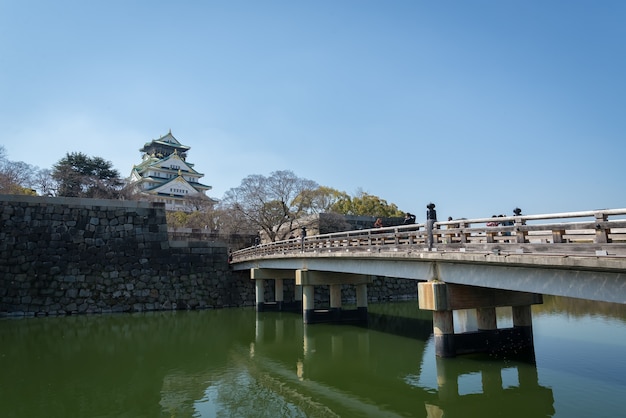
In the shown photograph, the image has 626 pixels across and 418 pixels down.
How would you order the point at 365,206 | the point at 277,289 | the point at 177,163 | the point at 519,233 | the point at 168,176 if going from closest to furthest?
the point at 519,233 < the point at 277,289 < the point at 365,206 < the point at 168,176 < the point at 177,163

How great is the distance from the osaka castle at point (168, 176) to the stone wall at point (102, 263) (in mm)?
31021

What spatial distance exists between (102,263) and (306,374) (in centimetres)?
2034

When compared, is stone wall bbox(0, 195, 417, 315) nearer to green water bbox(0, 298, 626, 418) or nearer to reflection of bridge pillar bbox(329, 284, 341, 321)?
green water bbox(0, 298, 626, 418)

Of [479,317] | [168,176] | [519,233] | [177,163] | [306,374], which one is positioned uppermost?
[177,163]

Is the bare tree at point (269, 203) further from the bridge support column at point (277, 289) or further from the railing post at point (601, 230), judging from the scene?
the railing post at point (601, 230)

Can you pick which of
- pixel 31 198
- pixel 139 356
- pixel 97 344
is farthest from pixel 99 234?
pixel 139 356

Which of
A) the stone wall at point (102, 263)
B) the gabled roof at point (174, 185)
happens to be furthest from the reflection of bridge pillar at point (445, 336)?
the gabled roof at point (174, 185)

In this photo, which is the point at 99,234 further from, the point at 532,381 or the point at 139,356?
the point at 532,381

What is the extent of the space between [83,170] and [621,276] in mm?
51076

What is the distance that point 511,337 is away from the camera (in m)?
13.2

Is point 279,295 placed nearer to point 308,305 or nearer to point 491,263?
point 308,305

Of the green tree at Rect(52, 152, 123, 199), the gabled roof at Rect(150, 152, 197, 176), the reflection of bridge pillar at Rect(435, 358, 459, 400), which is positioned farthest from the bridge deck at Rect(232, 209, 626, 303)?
the gabled roof at Rect(150, 152, 197, 176)

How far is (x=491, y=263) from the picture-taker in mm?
10391

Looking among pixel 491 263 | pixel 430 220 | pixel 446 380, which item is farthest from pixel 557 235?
pixel 446 380
